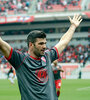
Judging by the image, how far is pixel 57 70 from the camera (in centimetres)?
1426

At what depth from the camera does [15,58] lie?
4.25m

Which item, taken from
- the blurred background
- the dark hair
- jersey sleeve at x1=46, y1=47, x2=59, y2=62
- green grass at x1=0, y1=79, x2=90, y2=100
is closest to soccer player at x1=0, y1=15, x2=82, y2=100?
the dark hair

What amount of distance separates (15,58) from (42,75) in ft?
1.52

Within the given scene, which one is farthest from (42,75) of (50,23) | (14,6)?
(50,23)

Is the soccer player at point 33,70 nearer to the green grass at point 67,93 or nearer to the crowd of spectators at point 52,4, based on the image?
the green grass at point 67,93

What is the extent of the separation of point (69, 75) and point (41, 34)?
27485mm

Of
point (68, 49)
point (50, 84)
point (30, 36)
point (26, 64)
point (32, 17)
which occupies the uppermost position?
point (30, 36)

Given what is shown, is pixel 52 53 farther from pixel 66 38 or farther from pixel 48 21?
pixel 48 21

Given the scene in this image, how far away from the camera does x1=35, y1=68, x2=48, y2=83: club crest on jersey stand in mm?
4352

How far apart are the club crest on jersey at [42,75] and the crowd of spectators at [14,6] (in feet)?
124

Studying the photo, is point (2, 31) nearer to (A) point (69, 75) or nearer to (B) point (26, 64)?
(A) point (69, 75)

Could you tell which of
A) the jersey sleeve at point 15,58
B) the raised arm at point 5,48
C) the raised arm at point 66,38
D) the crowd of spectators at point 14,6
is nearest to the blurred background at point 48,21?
the crowd of spectators at point 14,6

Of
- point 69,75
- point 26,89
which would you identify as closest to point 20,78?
point 26,89

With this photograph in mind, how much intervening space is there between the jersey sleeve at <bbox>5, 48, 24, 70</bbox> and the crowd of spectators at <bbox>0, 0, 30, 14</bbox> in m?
37.7
